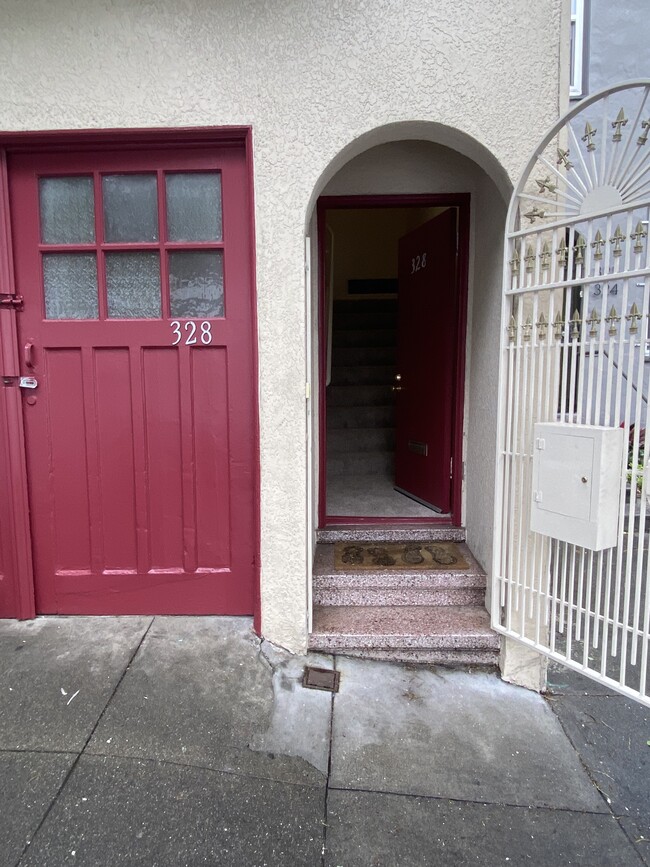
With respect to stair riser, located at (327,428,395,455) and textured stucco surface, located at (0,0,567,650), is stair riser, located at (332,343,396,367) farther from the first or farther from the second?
textured stucco surface, located at (0,0,567,650)

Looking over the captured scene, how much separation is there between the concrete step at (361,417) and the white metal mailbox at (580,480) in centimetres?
272

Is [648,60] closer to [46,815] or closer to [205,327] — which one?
[205,327]

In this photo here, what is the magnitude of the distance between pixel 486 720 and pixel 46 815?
1774 millimetres

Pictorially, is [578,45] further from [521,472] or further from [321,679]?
Result: [321,679]

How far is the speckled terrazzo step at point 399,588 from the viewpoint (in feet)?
9.15

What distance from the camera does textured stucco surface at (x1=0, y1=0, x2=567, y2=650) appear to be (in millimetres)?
2289

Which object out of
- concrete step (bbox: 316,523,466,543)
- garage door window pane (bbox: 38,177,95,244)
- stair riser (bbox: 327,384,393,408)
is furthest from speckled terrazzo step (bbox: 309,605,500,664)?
stair riser (bbox: 327,384,393,408)

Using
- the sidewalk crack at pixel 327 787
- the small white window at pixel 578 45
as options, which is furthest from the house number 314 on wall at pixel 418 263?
the small white window at pixel 578 45

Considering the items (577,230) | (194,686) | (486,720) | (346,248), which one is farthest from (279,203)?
(346,248)

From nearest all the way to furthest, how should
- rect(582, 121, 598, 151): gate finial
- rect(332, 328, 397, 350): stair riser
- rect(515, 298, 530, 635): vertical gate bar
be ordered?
1. rect(582, 121, 598, 151): gate finial
2. rect(515, 298, 530, 635): vertical gate bar
3. rect(332, 328, 397, 350): stair riser

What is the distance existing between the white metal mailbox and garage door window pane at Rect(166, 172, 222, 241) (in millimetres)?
1909

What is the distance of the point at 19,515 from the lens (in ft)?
8.84

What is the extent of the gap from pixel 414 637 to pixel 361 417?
2675mm

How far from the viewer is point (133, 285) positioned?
2613 mm
